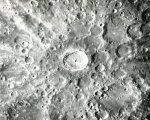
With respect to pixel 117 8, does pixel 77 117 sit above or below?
below

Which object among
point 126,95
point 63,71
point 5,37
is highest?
point 5,37

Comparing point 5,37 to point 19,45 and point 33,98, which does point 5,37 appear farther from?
point 33,98

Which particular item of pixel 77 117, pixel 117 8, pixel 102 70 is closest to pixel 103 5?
pixel 117 8

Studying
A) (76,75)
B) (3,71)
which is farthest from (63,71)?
(3,71)

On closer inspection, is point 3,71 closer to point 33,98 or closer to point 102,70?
point 33,98

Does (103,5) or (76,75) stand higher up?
(103,5)
